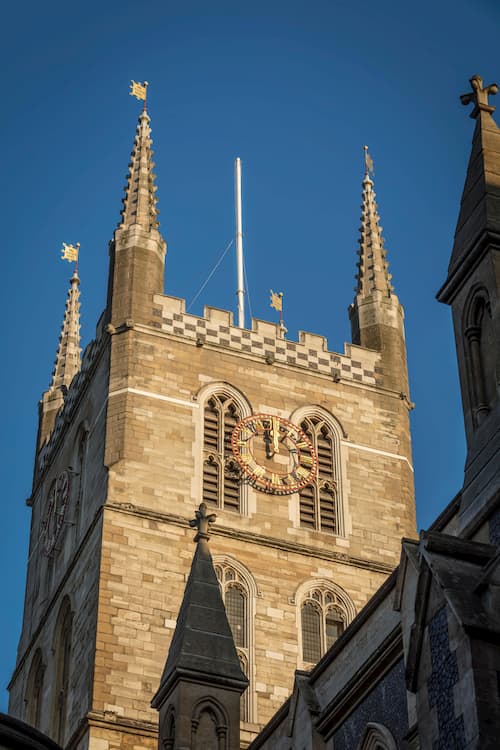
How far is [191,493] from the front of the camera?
137ft

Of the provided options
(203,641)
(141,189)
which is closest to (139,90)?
(141,189)

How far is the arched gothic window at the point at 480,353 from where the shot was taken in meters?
20.8

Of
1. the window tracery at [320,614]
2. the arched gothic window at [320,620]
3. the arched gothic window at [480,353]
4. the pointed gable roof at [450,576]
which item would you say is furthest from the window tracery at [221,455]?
the pointed gable roof at [450,576]

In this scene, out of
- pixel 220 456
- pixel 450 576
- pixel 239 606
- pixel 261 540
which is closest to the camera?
pixel 450 576

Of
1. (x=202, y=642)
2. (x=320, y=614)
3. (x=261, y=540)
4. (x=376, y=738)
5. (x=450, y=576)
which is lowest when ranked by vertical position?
(x=450, y=576)

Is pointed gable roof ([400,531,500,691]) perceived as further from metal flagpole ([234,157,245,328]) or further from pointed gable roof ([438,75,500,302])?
metal flagpole ([234,157,245,328])

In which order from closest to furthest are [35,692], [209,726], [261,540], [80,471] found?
[209,726], [261,540], [35,692], [80,471]

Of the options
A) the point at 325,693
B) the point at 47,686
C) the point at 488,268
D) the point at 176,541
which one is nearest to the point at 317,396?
the point at 176,541

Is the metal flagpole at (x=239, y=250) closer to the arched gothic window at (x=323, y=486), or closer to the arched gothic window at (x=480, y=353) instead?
the arched gothic window at (x=323, y=486)

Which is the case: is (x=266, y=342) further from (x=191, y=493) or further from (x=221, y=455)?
(x=191, y=493)

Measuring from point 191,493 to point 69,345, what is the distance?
12335mm

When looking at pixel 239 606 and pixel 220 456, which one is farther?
pixel 220 456

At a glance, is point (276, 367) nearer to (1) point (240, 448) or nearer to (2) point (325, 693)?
(1) point (240, 448)

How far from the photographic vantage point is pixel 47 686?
4212cm
